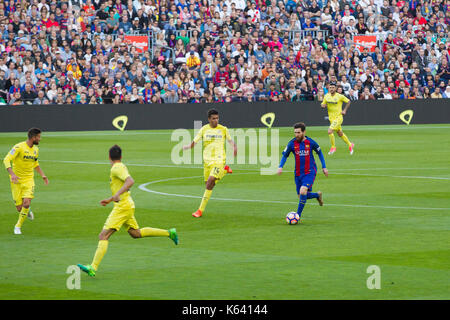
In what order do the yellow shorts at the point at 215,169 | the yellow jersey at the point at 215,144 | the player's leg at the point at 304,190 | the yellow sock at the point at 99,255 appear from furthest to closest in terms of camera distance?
the yellow jersey at the point at 215,144 → the yellow shorts at the point at 215,169 → the player's leg at the point at 304,190 → the yellow sock at the point at 99,255

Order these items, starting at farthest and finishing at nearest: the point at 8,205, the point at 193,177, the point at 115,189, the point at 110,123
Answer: the point at 110,123
the point at 193,177
the point at 8,205
the point at 115,189

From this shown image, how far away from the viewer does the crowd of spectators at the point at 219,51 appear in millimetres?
38406

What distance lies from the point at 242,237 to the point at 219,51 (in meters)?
28.5

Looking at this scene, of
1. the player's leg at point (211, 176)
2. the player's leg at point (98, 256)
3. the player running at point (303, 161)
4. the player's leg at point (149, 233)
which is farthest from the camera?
the player's leg at point (211, 176)

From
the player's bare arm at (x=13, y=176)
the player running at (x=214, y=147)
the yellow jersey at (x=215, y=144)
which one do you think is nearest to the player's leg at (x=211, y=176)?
the player running at (x=214, y=147)

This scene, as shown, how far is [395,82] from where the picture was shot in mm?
45250

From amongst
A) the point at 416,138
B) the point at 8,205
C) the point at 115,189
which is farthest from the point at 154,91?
the point at 115,189

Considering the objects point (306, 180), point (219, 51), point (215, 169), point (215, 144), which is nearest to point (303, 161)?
point (306, 180)

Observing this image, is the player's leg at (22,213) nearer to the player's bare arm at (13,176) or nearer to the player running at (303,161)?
the player's bare arm at (13,176)

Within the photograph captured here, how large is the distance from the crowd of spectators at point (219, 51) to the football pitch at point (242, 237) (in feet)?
38.7

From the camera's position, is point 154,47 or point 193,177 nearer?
point 193,177

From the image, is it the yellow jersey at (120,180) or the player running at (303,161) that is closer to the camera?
the yellow jersey at (120,180)
